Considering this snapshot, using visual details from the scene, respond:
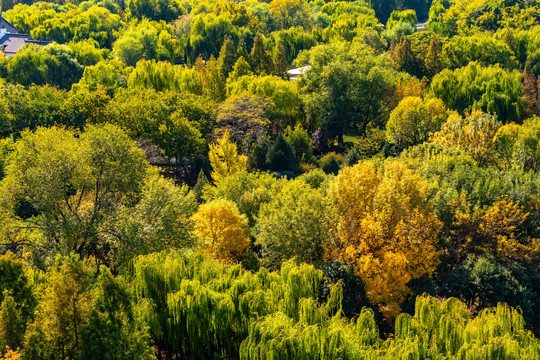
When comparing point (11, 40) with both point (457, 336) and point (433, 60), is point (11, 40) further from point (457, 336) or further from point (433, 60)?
point (457, 336)

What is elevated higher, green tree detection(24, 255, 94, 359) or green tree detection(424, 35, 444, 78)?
green tree detection(24, 255, 94, 359)

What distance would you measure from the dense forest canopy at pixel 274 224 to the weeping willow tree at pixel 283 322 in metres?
0.07

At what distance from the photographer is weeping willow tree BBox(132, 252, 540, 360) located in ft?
48.3

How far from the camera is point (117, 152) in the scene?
2380cm

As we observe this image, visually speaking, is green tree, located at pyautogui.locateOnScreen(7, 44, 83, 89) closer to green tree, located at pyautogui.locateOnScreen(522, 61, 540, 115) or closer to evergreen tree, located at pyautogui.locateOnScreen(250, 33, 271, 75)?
evergreen tree, located at pyautogui.locateOnScreen(250, 33, 271, 75)

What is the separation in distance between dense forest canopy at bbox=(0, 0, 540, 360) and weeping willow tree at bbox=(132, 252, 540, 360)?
0.23 feet

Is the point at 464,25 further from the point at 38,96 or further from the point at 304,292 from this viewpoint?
the point at 304,292

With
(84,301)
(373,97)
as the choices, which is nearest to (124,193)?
(84,301)

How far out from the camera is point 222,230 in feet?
94.8

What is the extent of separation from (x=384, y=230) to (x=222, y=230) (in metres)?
9.71

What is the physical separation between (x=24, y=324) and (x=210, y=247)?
13.5 m

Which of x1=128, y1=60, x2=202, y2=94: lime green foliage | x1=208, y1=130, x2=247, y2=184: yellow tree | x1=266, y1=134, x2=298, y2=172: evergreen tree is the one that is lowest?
x1=266, y1=134, x2=298, y2=172: evergreen tree

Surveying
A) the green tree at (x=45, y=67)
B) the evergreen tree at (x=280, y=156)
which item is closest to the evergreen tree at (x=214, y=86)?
the evergreen tree at (x=280, y=156)

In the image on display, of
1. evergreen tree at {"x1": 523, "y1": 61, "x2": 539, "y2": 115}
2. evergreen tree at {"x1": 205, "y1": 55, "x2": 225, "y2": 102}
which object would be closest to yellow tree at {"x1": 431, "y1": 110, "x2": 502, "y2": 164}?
evergreen tree at {"x1": 523, "y1": 61, "x2": 539, "y2": 115}
